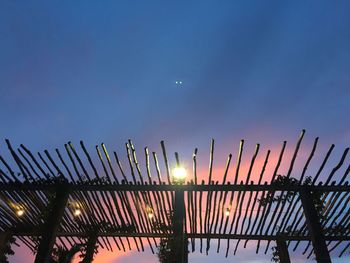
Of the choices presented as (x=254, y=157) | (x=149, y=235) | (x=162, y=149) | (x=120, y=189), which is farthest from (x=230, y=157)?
(x=149, y=235)

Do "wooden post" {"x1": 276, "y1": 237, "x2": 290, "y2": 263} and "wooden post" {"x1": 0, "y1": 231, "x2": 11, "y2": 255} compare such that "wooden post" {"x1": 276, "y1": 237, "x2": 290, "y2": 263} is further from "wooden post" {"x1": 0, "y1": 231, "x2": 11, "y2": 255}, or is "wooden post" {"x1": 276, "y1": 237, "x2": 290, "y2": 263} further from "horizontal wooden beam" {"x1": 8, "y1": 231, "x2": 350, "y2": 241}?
"wooden post" {"x1": 0, "y1": 231, "x2": 11, "y2": 255}

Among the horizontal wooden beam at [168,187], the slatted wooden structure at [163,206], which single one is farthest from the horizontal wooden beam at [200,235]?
the horizontal wooden beam at [168,187]

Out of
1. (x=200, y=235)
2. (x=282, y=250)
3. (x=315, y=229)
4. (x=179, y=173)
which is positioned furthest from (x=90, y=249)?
(x=315, y=229)

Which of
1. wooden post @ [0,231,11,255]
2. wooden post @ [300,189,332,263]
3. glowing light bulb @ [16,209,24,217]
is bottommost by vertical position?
wooden post @ [300,189,332,263]

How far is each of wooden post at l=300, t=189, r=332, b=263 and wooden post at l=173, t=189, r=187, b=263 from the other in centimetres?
287

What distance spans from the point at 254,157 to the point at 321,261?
2663mm

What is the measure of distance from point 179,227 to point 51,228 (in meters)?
3.08

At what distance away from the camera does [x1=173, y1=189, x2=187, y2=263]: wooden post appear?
533cm

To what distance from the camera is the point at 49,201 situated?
7242mm

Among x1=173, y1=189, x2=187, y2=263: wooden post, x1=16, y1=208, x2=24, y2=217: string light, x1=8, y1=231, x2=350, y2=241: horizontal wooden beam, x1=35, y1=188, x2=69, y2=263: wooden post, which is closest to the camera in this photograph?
x1=173, y1=189, x2=187, y2=263: wooden post

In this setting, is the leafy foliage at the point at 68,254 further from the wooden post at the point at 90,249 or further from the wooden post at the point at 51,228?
the wooden post at the point at 51,228

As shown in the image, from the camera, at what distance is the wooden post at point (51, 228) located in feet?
19.0

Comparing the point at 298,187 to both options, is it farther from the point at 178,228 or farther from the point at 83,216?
the point at 83,216

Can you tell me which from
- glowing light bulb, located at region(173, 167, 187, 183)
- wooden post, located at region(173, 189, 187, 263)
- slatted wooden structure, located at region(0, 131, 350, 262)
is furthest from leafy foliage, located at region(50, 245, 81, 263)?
glowing light bulb, located at region(173, 167, 187, 183)
